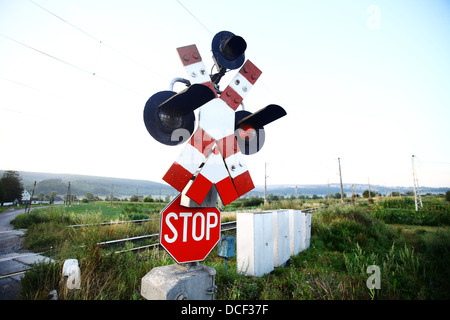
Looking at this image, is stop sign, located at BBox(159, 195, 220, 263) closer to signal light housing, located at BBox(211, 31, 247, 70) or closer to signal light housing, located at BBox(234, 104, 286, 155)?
signal light housing, located at BBox(234, 104, 286, 155)

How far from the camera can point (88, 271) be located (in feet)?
9.95

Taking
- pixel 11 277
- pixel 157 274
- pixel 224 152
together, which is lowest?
pixel 11 277

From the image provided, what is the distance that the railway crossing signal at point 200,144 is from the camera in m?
1.83

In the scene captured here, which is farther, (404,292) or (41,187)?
(41,187)

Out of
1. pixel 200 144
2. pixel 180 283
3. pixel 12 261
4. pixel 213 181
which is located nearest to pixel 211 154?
pixel 200 144

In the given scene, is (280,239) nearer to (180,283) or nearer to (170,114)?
(180,283)

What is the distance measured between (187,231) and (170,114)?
1124mm

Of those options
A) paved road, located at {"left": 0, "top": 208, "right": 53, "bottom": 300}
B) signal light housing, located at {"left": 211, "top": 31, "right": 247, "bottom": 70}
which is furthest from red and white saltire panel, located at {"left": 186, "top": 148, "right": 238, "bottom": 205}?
paved road, located at {"left": 0, "top": 208, "right": 53, "bottom": 300}

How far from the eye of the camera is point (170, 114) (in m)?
1.99

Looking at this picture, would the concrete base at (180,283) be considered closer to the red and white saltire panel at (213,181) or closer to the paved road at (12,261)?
the red and white saltire panel at (213,181)

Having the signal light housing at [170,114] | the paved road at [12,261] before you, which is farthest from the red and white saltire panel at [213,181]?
the paved road at [12,261]
